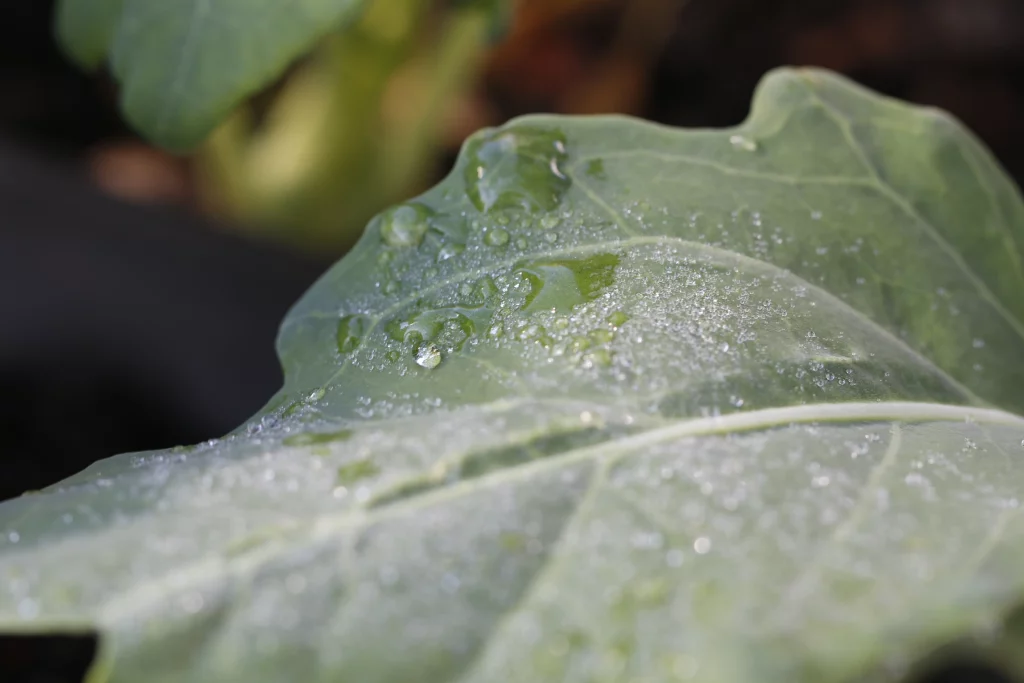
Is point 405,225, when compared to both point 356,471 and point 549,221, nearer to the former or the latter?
point 549,221

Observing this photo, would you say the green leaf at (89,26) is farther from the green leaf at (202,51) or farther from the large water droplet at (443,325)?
the large water droplet at (443,325)

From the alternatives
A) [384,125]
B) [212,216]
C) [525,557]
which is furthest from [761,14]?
[525,557]

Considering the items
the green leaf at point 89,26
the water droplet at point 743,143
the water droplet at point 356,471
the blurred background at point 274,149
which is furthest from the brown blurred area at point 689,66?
the water droplet at point 356,471

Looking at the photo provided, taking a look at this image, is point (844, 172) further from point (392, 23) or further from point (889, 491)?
point (392, 23)

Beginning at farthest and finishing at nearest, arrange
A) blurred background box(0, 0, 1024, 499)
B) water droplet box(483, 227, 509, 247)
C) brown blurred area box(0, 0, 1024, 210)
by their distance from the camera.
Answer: brown blurred area box(0, 0, 1024, 210) < blurred background box(0, 0, 1024, 499) < water droplet box(483, 227, 509, 247)

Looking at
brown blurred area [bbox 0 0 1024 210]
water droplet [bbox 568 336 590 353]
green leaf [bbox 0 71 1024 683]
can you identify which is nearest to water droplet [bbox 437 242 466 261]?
green leaf [bbox 0 71 1024 683]

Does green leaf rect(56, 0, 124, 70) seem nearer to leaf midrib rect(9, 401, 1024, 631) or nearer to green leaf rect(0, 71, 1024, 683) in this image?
green leaf rect(0, 71, 1024, 683)
